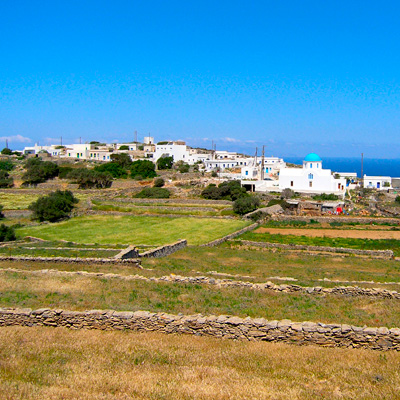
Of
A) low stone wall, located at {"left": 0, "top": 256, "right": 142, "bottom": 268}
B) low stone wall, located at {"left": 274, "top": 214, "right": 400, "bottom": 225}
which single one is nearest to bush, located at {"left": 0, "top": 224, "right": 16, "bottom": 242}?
low stone wall, located at {"left": 0, "top": 256, "right": 142, "bottom": 268}

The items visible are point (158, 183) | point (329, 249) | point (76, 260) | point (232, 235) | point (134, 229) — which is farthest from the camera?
point (158, 183)

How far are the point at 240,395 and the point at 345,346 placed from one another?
11.8 ft

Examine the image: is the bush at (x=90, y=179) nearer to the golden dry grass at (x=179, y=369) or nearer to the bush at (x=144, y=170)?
the bush at (x=144, y=170)

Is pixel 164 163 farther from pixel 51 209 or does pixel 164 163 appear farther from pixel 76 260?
pixel 76 260

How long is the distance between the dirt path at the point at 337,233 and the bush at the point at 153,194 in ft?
78.4

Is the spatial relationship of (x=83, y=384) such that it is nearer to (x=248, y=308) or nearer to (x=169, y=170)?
(x=248, y=308)

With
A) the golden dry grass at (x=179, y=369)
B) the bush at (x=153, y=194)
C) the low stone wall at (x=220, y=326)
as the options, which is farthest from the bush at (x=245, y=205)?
the golden dry grass at (x=179, y=369)

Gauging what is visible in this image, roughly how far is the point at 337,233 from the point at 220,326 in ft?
115

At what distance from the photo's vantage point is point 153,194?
2625 inches

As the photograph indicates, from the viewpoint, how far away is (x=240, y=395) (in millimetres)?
8586

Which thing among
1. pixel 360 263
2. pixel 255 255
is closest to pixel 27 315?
pixel 255 255

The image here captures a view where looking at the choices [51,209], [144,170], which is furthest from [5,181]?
[51,209]

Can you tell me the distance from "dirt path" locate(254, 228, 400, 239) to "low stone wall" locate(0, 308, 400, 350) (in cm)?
3250

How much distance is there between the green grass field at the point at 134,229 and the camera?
126 feet
